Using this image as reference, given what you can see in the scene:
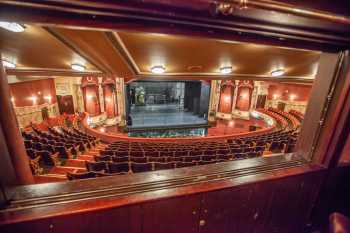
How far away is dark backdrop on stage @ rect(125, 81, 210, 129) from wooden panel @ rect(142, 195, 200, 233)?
38.1 feet

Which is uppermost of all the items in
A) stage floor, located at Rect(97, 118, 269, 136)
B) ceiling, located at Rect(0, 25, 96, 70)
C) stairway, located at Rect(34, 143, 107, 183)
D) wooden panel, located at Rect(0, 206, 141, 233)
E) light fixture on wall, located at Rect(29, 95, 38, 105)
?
ceiling, located at Rect(0, 25, 96, 70)

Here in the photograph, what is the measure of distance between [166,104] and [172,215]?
1813 centimetres

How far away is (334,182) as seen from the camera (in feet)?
6.18

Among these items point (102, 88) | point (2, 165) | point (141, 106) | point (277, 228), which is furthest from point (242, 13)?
point (141, 106)

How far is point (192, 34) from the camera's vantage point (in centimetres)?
112

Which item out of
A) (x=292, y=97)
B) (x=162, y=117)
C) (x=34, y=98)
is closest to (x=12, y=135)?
(x=34, y=98)

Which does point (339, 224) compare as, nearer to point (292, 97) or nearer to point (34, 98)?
point (34, 98)

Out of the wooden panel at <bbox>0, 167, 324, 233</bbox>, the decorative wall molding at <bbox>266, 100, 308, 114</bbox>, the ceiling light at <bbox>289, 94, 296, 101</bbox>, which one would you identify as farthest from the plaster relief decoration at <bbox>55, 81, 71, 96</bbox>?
the ceiling light at <bbox>289, 94, 296, 101</bbox>

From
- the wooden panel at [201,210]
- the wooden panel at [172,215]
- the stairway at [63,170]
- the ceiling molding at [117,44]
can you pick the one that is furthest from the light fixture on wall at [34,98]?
the wooden panel at [172,215]

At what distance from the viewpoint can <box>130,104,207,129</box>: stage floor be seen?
13.7m

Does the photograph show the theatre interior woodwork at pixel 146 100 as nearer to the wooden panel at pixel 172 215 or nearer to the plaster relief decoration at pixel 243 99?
the plaster relief decoration at pixel 243 99

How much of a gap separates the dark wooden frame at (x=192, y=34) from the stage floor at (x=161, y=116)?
1165cm

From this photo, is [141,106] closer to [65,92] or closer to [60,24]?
[65,92]

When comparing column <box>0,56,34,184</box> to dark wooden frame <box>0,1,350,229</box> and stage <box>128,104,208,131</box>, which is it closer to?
dark wooden frame <box>0,1,350,229</box>
